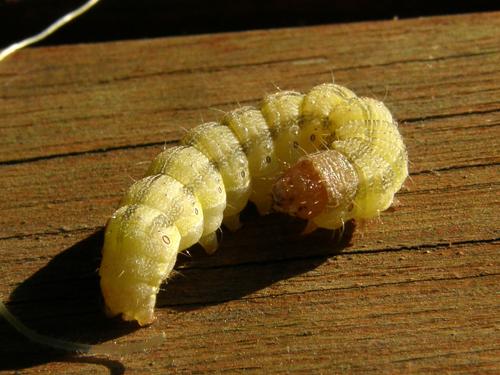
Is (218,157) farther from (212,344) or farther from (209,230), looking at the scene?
(212,344)

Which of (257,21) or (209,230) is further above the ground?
(257,21)

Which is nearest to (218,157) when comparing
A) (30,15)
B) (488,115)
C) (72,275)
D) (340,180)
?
(340,180)

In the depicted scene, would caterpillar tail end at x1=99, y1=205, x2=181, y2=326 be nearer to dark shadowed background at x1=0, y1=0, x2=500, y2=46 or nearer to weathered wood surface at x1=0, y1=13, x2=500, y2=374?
weathered wood surface at x1=0, y1=13, x2=500, y2=374

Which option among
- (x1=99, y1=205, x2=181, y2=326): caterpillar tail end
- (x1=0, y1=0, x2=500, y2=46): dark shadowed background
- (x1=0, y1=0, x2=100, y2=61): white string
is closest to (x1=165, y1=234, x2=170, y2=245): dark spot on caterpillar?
(x1=99, y1=205, x2=181, y2=326): caterpillar tail end

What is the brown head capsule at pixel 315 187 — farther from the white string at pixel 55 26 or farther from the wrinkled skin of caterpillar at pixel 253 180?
the white string at pixel 55 26

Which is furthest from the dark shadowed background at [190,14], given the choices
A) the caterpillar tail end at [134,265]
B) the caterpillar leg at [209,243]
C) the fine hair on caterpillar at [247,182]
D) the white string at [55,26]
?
the caterpillar tail end at [134,265]

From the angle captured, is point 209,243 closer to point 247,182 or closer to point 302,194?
point 247,182

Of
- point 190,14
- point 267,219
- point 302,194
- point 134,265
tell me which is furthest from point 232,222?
point 190,14
